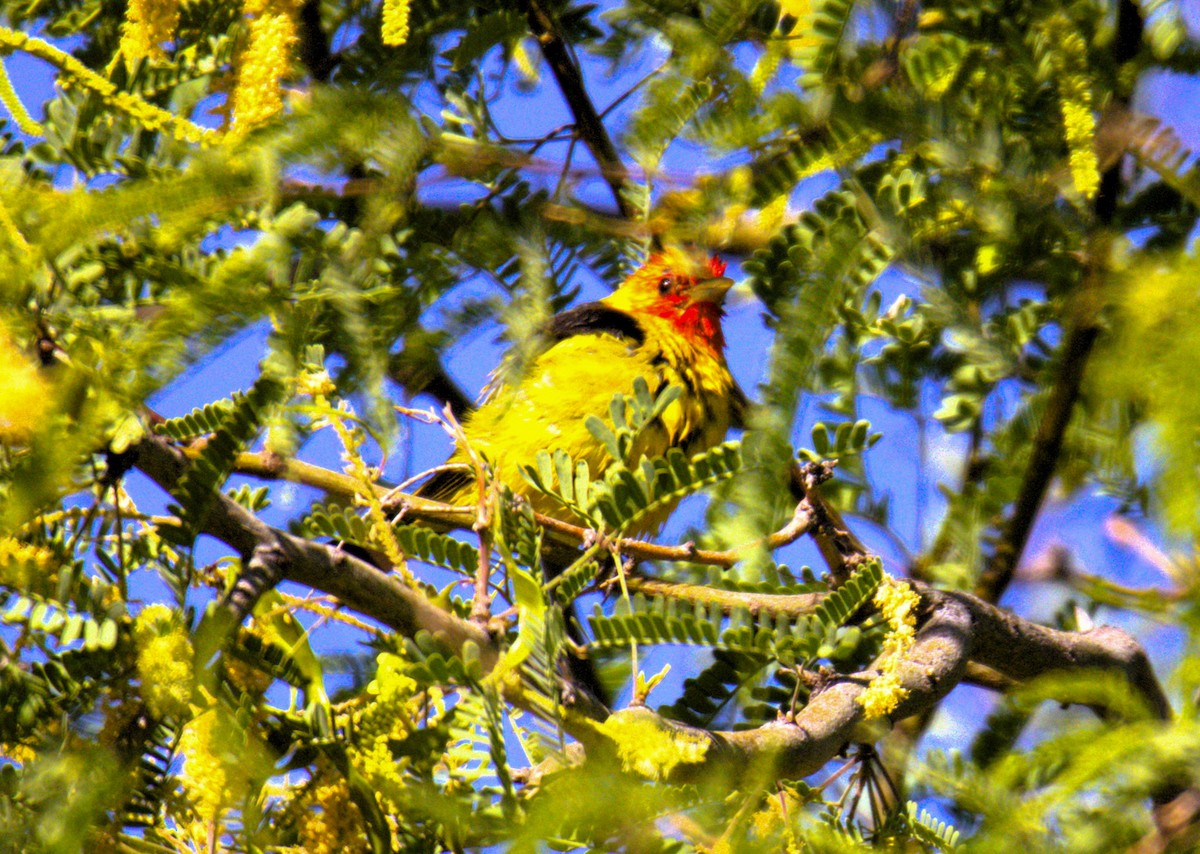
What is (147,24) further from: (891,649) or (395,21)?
(891,649)

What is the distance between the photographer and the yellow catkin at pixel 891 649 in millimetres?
1949

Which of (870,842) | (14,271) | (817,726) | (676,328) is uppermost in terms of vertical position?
(676,328)

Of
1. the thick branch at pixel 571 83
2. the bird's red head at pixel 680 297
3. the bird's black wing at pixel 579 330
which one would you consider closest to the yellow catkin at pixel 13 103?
the thick branch at pixel 571 83

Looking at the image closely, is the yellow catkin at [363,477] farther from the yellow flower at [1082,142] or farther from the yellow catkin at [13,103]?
the yellow flower at [1082,142]

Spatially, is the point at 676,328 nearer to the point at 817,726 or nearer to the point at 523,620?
the point at 817,726

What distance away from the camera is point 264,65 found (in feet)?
Result: 6.34

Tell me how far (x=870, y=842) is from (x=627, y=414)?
2.86 feet

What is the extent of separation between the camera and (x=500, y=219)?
7.92 ft

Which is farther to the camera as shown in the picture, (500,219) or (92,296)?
(500,219)

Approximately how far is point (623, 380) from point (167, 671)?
91.5 inches

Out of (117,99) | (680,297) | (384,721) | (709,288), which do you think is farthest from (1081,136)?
(680,297)

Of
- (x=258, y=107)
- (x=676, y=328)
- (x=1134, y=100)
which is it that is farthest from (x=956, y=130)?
(x=676, y=328)

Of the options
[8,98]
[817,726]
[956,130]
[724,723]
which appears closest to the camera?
[956,130]

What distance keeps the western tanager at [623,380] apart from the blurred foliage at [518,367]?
3.49 feet
